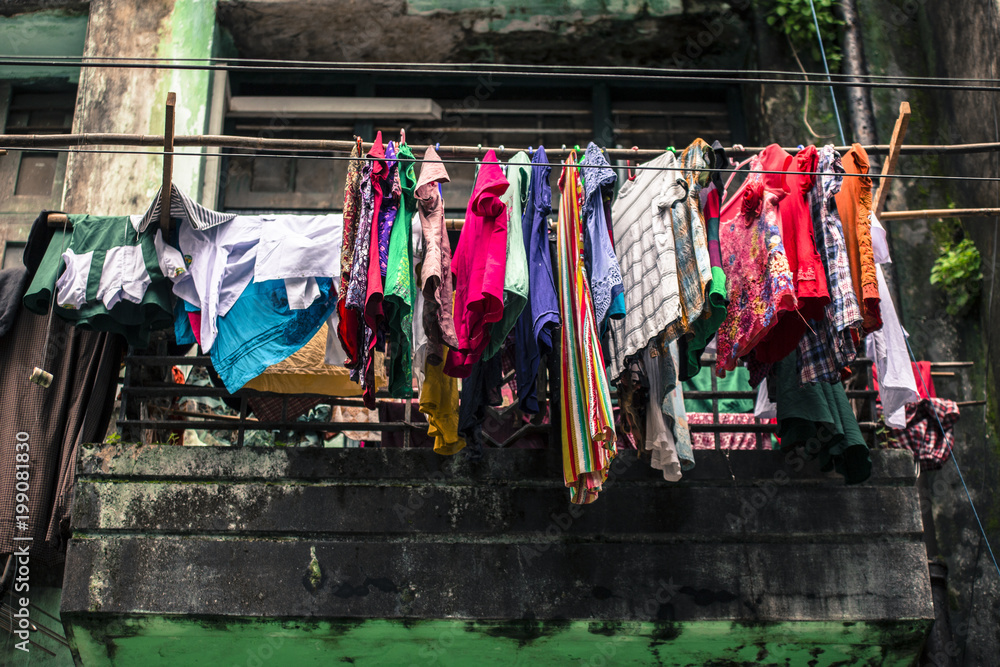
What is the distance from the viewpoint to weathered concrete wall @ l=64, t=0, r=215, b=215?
26.5ft

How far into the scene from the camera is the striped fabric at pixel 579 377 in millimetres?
4730

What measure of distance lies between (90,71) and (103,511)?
510 centimetres

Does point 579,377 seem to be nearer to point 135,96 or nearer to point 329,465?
point 329,465

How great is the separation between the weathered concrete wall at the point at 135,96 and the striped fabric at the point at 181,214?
2.75 meters

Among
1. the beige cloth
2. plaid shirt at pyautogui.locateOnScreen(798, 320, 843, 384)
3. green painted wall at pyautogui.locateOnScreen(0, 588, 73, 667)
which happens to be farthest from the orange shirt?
green painted wall at pyautogui.locateOnScreen(0, 588, 73, 667)

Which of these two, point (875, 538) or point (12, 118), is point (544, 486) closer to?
point (875, 538)

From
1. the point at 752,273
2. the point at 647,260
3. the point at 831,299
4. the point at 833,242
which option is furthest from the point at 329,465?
the point at 833,242

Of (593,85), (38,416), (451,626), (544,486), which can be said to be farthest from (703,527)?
(593,85)

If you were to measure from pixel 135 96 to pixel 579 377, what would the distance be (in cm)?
576

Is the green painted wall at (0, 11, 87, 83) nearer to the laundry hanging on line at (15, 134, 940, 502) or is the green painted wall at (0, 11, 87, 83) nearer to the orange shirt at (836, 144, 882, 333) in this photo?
the laundry hanging on line at (15, 134, 940, 502)

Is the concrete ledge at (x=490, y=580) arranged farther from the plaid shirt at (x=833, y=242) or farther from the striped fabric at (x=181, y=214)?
the striped fabric at (x=181, y=214)

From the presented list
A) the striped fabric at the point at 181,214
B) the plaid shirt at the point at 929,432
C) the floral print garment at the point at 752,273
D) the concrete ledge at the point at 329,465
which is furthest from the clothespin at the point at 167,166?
the plaid shirt at the point at 929,432

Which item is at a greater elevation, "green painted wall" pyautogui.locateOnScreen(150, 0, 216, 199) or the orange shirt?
"green painted wall" pyautogui.locateOnScreen(150, 0, 216, 199)

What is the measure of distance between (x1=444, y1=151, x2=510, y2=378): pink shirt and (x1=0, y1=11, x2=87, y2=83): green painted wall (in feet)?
20.2
